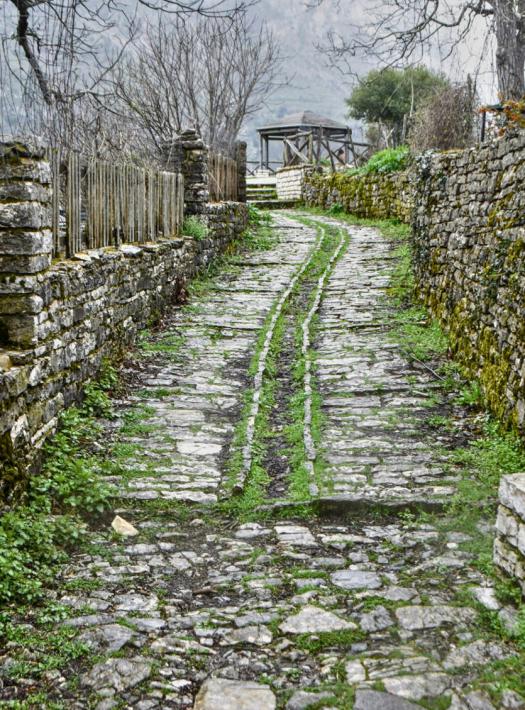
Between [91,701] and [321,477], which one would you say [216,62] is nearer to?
[321,477]

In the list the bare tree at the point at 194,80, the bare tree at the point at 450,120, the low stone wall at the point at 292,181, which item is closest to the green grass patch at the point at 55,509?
the bare tree at the point at 194,80

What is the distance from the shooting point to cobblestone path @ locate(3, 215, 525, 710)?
3.32 meters

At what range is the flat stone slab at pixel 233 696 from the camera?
3.12 m

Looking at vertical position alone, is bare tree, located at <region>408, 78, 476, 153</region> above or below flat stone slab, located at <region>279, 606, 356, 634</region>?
above

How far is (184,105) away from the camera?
17.7m

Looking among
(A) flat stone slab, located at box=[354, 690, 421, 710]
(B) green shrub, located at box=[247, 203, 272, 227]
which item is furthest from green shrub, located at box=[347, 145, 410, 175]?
(A) flat stone slab, located at box=[354, 690, 421, 710]

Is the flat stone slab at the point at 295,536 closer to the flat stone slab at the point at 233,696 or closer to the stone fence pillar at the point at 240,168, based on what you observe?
the flat stone slab at the point at 233,696

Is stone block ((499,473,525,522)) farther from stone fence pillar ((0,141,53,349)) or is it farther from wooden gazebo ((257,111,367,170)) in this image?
wooden gazebo ((257,111,367,170))

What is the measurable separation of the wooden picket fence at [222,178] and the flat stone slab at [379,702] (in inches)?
475

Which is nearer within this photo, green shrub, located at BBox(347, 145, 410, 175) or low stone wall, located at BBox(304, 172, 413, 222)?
low stone wall, located at BBox(304, 172, 413, 222)

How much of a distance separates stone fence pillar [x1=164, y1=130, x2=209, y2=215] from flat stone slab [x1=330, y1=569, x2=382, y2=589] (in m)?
9.56

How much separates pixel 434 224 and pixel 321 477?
5.73 metres

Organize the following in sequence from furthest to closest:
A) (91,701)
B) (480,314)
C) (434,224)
Result: (434,224)
(480,314)
(91,701)

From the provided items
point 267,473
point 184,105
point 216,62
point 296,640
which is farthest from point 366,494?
point 216,62
